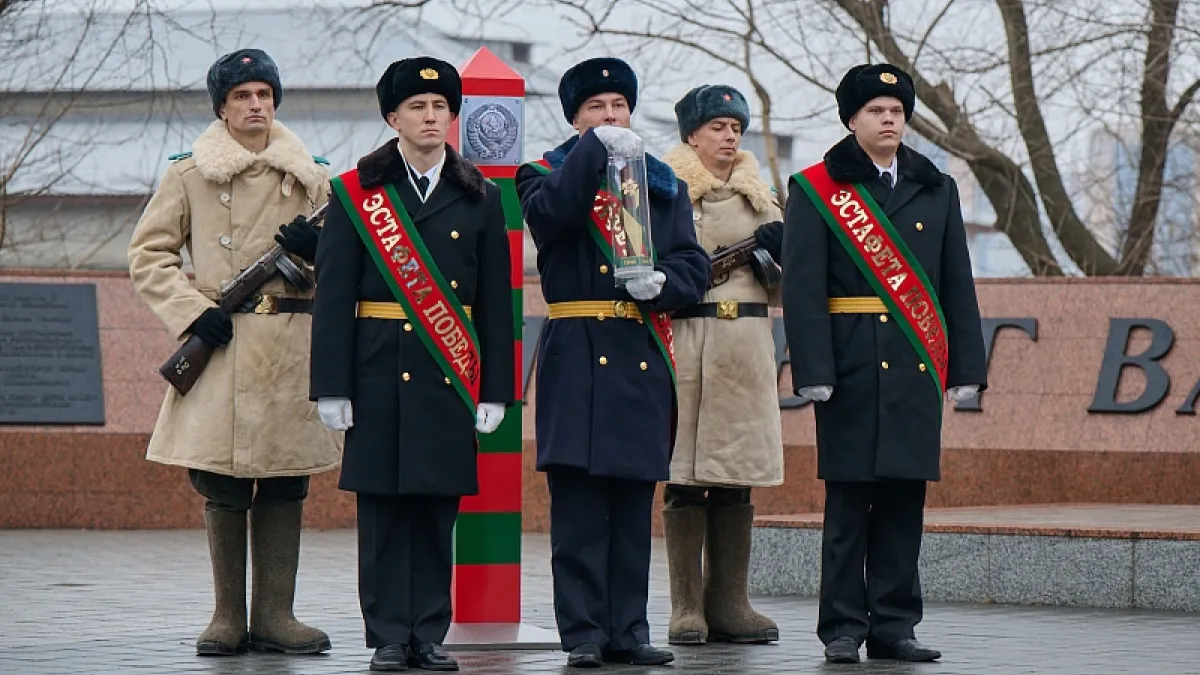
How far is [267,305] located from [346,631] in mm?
1479

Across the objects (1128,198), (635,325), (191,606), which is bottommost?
(191,606)

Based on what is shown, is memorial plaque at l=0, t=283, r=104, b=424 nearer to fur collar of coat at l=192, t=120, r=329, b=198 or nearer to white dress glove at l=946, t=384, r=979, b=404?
fur collar of coat at l=192, t=120, r=329, b=198

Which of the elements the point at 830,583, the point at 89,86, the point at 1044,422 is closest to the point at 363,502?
the point at 830,583

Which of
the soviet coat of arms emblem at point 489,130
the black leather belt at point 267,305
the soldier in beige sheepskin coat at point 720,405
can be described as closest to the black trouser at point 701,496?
the soldier in beige sheepskin coat at point 720,405

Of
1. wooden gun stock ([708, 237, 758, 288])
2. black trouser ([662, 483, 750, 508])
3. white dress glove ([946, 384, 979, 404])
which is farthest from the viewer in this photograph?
black trouser ([662, 483, 750, 508])

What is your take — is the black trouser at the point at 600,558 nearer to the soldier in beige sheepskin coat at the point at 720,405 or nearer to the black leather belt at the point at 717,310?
Answer: the soldier in beige sheepskin coat at the point at 720,405

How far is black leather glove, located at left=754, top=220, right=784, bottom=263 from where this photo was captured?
352 inches

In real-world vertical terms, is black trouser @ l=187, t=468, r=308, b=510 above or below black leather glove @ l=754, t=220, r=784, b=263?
below

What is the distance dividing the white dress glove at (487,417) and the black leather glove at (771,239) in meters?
1.62

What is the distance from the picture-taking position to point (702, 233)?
9.04 m

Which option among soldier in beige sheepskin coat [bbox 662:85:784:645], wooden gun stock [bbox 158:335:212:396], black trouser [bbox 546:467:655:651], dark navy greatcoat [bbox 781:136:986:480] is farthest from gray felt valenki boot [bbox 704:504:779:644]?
wooden gun stock [bbox 158:335:212:396]

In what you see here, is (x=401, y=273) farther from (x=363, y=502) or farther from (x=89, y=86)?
(x=89, y=86)

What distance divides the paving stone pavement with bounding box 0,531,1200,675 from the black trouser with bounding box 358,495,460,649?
0.19 metres

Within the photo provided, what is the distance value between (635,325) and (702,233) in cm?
121
